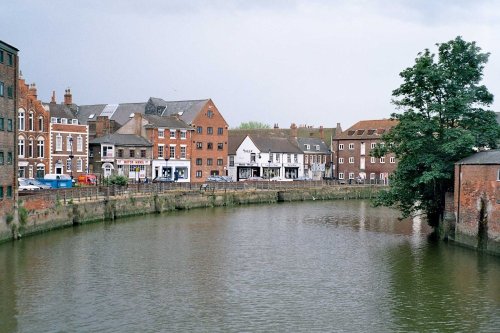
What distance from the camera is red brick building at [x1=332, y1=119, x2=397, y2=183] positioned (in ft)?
375

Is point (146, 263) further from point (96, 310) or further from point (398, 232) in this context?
point (398, 232)

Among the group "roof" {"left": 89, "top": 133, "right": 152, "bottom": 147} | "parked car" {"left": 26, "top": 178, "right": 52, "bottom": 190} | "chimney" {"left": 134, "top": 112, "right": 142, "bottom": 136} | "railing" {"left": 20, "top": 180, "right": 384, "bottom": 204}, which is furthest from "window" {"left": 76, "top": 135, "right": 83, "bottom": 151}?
"parked car" {"left": 26, "top": 178, "right": 52, "bottom": 190}

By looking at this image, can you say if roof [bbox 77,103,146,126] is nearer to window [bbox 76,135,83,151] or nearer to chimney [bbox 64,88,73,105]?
chimney [bbox 64,88,73,105]

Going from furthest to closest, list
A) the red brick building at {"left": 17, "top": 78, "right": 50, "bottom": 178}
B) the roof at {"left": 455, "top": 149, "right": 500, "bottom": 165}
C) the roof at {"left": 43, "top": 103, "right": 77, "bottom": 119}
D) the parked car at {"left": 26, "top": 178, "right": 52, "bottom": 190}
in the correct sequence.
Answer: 1. the roof at {"left": 43, "top": 103, "right": 77, "bottom": 119}
2. the red brick building at {"left": 17, "top": 78, "right": 50, "bottom": 178}
3. the parked car at {"left": 26, "top": 178, "right": 52, "bottom": 190}
4. the roof at {"left": 455, "top": 149, "right": 500, "bottom": 165}

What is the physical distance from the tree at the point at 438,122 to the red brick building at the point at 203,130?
54.4 meters

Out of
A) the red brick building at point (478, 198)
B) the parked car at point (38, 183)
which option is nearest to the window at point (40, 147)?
the parked car at point (38, 183)

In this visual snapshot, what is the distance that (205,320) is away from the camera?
1029 inches

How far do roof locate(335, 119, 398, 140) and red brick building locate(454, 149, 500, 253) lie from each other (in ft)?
237

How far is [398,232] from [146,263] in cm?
2413

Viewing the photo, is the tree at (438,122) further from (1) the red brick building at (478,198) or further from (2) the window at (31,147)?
(2) the window at (31,147)

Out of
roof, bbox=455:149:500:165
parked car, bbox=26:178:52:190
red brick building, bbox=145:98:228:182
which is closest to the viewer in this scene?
roof, bbox=455:149:500:165

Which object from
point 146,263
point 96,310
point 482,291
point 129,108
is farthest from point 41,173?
point 482,291

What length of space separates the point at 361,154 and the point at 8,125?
3217 inches

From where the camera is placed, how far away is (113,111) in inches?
4028
